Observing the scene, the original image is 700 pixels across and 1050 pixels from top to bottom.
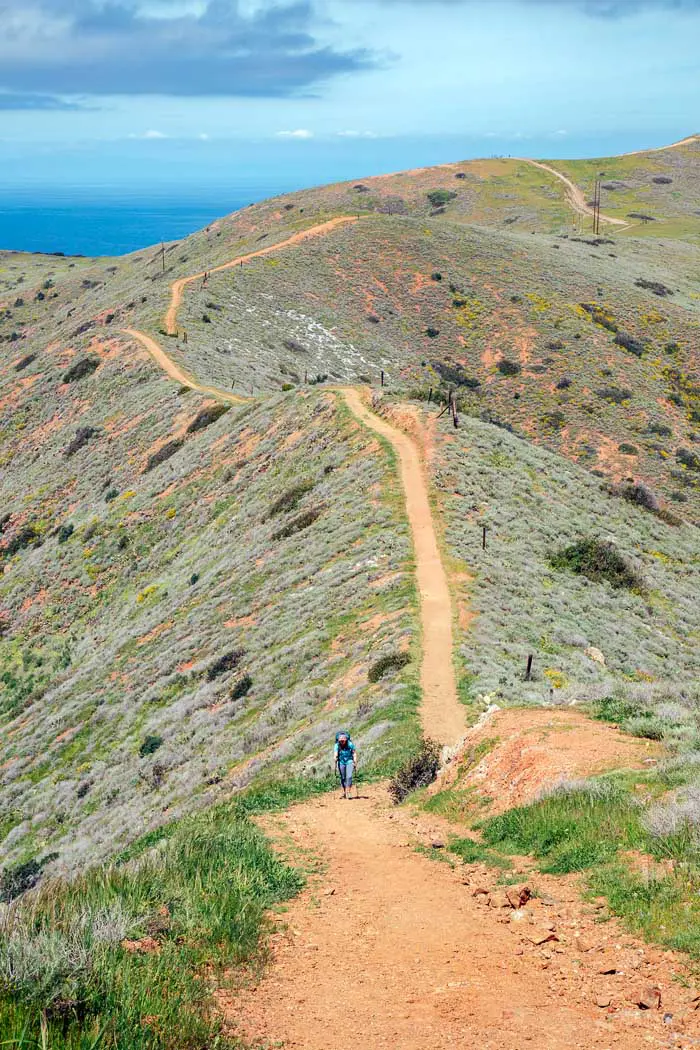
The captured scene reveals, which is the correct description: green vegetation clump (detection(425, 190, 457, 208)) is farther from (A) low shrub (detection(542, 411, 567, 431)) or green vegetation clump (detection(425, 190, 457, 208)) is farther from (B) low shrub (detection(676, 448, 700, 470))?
(B) low shrub (detection(676, 448, 700, 470))

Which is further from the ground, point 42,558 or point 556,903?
point 556,903

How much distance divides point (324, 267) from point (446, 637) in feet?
235

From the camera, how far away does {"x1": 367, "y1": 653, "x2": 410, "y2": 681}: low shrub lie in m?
19.3

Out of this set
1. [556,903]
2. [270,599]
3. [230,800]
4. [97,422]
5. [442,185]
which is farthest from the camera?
[442,185]

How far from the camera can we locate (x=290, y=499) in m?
34.1

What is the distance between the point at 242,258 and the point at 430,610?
74846mm

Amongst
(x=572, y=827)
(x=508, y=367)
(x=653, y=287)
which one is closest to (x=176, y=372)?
(x=508, y=367)

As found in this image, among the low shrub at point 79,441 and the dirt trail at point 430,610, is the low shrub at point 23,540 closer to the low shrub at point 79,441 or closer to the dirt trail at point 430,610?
the low shrub at point 79,441

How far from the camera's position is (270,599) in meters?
27.1

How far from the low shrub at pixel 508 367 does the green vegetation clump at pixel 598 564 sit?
147ft

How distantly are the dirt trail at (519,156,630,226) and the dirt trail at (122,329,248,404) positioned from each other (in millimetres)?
95835

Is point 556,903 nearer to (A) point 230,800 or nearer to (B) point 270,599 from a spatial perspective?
(A) point 230,800

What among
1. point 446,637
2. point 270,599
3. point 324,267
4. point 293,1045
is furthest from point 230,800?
point 324,267

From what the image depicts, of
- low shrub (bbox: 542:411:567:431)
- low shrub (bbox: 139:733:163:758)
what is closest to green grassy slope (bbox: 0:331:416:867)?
low shrub (bbox: 139:733:163:758)
